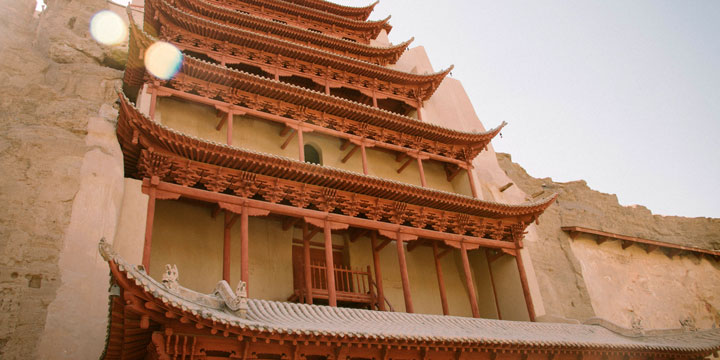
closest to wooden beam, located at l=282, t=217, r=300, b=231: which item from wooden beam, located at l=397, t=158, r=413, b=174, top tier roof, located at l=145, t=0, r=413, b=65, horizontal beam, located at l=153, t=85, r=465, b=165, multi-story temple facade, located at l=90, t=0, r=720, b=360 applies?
multi-story temple facade, located at l=90, t=0, r=720, b=360

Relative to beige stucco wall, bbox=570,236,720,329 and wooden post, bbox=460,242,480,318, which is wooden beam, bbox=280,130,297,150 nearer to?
wooden post, bbox=460,242,480,318

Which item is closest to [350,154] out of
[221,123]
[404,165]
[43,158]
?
[404,165]

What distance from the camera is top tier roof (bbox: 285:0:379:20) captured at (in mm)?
20312

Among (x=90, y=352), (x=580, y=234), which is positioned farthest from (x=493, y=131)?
(x=90, y=352)

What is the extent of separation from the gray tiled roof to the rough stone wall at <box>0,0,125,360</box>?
2846 mm

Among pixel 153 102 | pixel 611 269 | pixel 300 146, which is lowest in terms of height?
pixel 611 269

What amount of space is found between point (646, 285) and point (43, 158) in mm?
20261

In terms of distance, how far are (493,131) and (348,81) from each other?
15.7 ft

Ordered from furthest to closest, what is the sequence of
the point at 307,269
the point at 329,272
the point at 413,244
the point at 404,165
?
1. the point at 404,165
2. the point at 413,244
3. the point at 307,269
4. the point at 329,272

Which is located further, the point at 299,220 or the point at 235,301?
the point at 299,220

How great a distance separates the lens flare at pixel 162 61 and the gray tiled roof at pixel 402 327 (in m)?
6.42

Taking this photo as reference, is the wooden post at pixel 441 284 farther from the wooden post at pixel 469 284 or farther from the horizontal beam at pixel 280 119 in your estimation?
the horizontal beam at pixel 280 119

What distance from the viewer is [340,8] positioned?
2094 centimetres

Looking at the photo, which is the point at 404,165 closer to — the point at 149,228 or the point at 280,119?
the point at 280,119
